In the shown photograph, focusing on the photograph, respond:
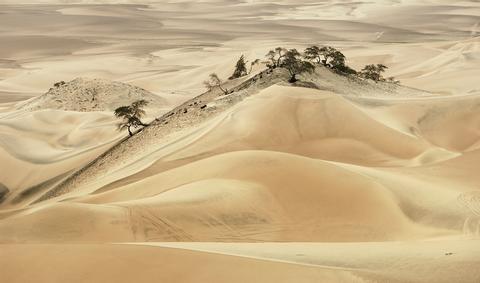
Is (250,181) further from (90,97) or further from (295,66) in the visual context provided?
(90,97)

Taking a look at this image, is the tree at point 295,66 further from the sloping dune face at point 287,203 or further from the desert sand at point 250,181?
the sloping dune face at point 287,203

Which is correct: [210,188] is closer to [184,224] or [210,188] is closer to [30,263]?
[184,224]

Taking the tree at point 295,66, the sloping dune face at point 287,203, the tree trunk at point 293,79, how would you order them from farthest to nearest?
the tree at point 295,66
the tree trunk at point 293,79
the sloping dune face at point 287,203

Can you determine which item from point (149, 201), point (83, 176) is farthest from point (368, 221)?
point (83, 176)

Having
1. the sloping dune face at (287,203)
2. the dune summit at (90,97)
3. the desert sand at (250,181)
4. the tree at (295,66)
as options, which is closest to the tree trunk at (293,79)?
the tree at (295,66)

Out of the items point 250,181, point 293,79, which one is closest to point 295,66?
point 293,79
